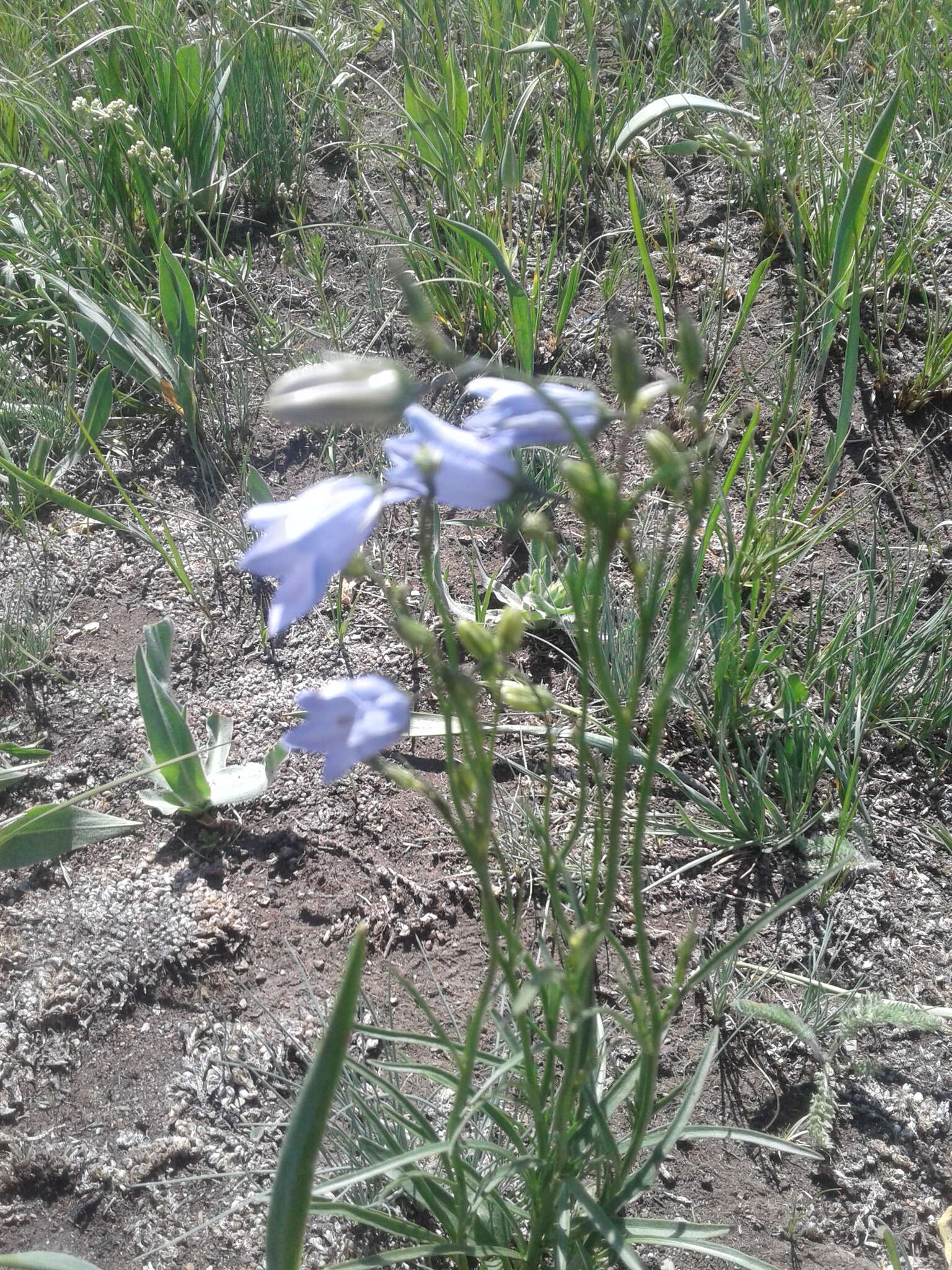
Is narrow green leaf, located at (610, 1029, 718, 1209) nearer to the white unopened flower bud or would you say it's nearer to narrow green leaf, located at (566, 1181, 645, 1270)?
narrow green leaf, located at (566, 1181, 645, 1270)

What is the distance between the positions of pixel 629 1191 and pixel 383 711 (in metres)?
0.61

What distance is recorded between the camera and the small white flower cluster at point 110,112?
2.39 metres

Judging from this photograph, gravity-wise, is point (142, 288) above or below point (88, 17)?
below

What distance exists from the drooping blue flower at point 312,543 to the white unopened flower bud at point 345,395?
0.06 metres

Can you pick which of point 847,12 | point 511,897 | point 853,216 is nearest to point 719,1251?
point 511,897

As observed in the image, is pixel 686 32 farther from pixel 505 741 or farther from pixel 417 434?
pixel 417 434

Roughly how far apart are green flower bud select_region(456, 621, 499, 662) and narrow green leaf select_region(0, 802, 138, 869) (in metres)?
1.03

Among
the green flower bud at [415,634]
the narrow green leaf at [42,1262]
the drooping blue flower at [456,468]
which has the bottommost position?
the narrow green leaf at [42,1262]

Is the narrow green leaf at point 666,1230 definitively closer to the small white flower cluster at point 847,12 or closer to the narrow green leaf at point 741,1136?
the narrow green leaf at point 741,1136

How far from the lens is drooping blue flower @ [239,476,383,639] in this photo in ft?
2.39

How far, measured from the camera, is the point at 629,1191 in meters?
0.99

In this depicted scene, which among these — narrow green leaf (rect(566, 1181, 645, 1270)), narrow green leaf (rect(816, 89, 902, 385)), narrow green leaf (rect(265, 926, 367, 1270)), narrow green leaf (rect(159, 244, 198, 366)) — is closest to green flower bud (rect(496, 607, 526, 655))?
narrow green leaf (rect(265, 926, 367, 1270))

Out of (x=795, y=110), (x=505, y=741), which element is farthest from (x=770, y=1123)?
(x=795, y=110)

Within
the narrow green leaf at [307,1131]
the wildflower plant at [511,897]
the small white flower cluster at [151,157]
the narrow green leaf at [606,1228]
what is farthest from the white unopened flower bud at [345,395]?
the small white flower cluster at [151,157]
